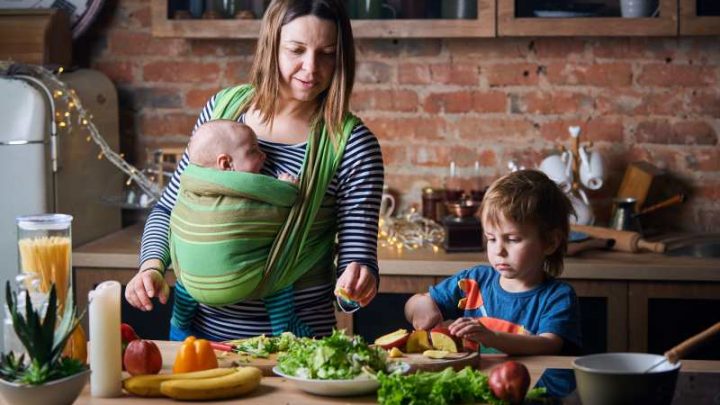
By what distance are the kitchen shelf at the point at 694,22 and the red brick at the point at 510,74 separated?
533 millimetres

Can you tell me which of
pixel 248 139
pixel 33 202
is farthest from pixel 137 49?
pixel 248 139

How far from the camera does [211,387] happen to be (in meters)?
1.97

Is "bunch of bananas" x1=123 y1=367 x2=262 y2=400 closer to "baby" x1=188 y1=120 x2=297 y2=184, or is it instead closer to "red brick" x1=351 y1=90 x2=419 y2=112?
"baby" x1=188 y1=120 x2=297 y2=184


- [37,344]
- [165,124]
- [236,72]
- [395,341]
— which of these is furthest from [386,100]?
[37,344]

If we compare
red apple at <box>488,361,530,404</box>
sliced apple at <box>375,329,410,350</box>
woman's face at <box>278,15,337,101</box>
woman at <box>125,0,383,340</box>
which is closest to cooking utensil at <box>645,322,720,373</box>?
red apple at <box>488,361,530,404</box>

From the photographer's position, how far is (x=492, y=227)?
97.7 inches

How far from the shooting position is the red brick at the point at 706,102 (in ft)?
12.4

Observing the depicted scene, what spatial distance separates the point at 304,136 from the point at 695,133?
177 centimetres

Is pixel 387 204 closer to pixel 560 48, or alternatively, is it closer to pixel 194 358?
pixel 560 48

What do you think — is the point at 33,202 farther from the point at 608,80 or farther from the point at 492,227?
the point at 608,80

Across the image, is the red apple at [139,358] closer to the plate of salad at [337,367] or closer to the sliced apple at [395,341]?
the plate of salad at [337,367]

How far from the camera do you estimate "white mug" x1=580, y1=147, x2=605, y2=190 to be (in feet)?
12.3

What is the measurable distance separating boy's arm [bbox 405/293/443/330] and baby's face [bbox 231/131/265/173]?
1.50ft

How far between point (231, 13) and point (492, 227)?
5.25 feet
